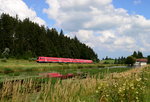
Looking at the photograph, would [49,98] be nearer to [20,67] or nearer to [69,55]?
[20,67]

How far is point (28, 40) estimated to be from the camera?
58438 mm

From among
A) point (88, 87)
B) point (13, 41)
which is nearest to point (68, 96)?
point (88, 87)

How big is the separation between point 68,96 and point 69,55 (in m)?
66.3

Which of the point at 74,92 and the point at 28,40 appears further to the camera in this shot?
the point at 28,40

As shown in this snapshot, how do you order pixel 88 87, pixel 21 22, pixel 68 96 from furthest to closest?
pixel 21 22 < pixel 88 87 < pixel 68 96

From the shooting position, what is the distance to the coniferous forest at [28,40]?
52531 millimetres

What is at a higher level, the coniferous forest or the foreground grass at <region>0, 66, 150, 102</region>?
the coniferous forest

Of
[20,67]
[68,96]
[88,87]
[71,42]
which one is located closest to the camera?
[68,96]

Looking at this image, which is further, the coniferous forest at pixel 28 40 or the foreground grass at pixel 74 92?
the coniferous forest at pixel 28 40

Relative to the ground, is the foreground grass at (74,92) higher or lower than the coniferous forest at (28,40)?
lower

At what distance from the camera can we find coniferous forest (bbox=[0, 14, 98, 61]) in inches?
2068

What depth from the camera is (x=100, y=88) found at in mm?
4828

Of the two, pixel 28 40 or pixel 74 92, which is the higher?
pixel 28 40

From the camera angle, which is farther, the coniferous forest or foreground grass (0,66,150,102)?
the coniferous forest
